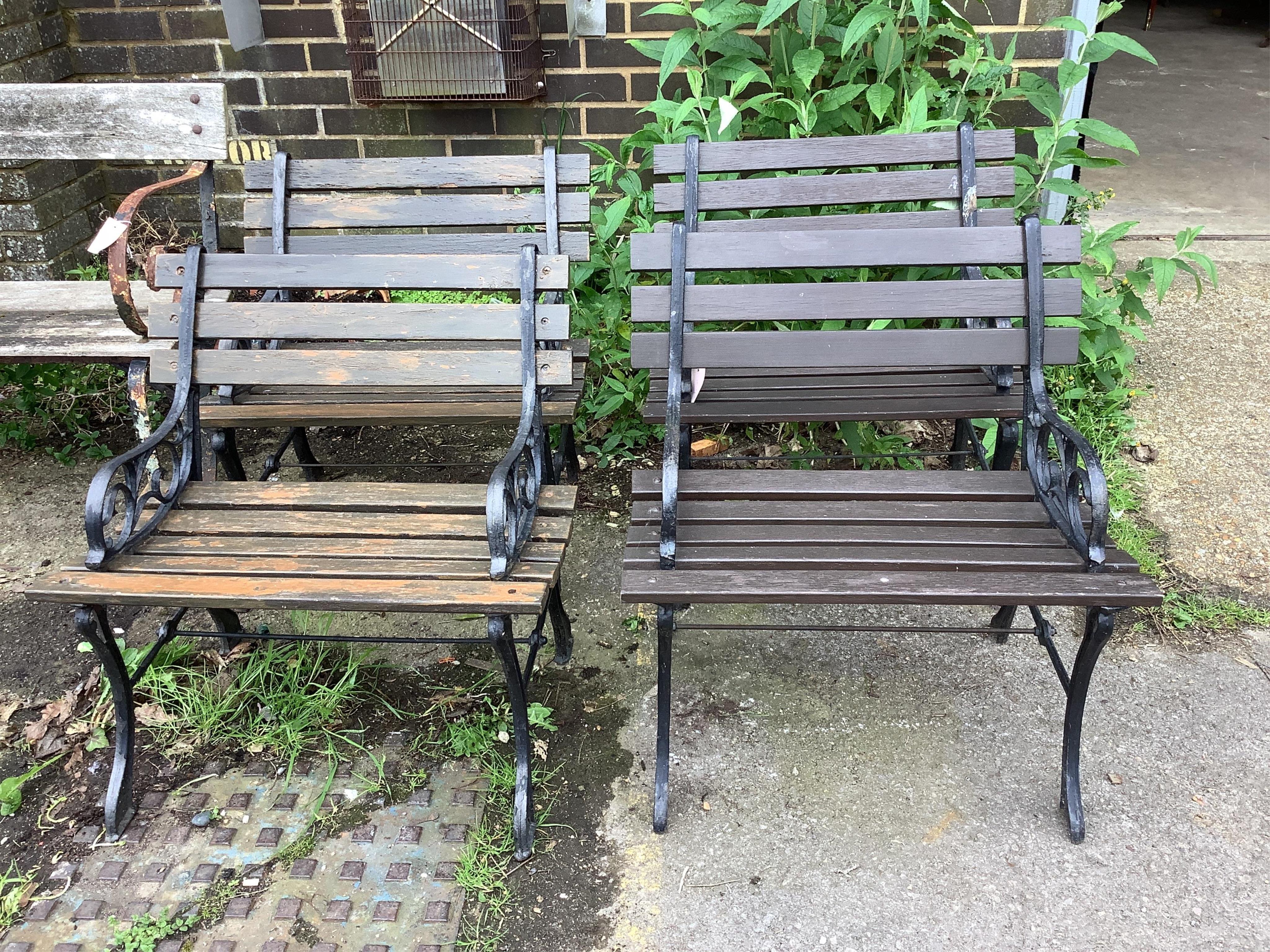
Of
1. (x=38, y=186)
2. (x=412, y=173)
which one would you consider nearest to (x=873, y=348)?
(x=412, y=173)

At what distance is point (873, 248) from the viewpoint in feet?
7.80

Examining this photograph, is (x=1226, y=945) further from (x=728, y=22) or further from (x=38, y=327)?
(x=38, y=327)

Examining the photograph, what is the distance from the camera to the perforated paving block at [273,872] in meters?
2.02

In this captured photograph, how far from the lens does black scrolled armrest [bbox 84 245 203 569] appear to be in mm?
2170

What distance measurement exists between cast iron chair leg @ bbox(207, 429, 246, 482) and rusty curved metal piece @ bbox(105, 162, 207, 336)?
0.40m

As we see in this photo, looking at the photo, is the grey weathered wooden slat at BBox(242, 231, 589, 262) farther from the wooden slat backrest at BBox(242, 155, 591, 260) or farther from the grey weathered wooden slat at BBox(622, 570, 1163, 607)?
the grey weathered wooden slat at BBox(622, 570, 1163, 607)

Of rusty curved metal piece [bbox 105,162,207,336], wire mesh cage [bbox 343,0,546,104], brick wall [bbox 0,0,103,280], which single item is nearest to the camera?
rusty curved metal piece [bbox 105,162,207,336]

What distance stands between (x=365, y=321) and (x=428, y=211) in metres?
0.75

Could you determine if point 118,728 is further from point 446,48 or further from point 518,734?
point 446,48

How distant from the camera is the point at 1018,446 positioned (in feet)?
9.44

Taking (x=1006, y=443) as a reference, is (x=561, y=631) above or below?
below

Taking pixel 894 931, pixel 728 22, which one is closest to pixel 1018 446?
pixel 894 931

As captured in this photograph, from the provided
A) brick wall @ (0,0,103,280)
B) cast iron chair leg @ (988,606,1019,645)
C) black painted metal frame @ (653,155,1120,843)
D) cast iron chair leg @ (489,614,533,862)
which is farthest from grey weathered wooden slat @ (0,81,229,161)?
cast iron chair leg @ (988,606,1019,645)

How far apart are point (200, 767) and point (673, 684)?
1.26 metres
